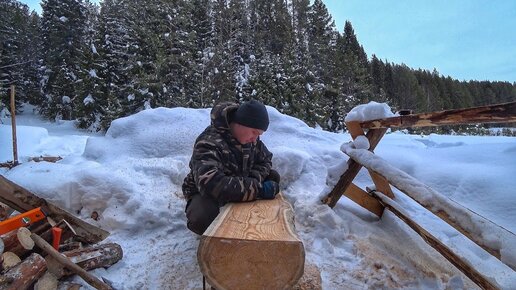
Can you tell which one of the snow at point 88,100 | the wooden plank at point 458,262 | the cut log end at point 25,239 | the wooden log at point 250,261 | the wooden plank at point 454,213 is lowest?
the snow at point 88,100

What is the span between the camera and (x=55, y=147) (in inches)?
599

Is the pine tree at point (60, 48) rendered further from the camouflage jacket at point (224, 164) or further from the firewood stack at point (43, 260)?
the camouflage jacket at point (224, 164)

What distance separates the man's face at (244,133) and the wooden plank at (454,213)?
43.6 inches

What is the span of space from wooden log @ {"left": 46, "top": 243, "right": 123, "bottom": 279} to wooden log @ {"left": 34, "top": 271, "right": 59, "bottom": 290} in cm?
3

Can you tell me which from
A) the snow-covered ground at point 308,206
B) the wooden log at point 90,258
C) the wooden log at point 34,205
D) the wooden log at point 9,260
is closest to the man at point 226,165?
the snow-covered ground at point 308,206

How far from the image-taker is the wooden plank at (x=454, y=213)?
195cm

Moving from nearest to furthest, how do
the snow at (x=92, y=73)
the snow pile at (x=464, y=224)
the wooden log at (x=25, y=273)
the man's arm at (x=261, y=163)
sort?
1. the snow pile at (x=464, y=224)
2. the wooden log at (x=25, y=273)
3. the man's arm at (x=261, y=163)
4. the snow at (x=92, y=73)

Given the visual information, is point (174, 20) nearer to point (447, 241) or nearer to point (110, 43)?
point (110, 43)

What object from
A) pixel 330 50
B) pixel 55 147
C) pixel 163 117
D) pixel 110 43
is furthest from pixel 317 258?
pixel 330 50

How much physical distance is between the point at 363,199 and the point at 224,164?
5.94 feet

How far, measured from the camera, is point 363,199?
12.9 ft

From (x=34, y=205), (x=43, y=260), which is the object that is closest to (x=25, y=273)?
(x=43, y=260)

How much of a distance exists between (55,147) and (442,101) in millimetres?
53670

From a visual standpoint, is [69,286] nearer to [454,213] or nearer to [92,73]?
[454,213]
